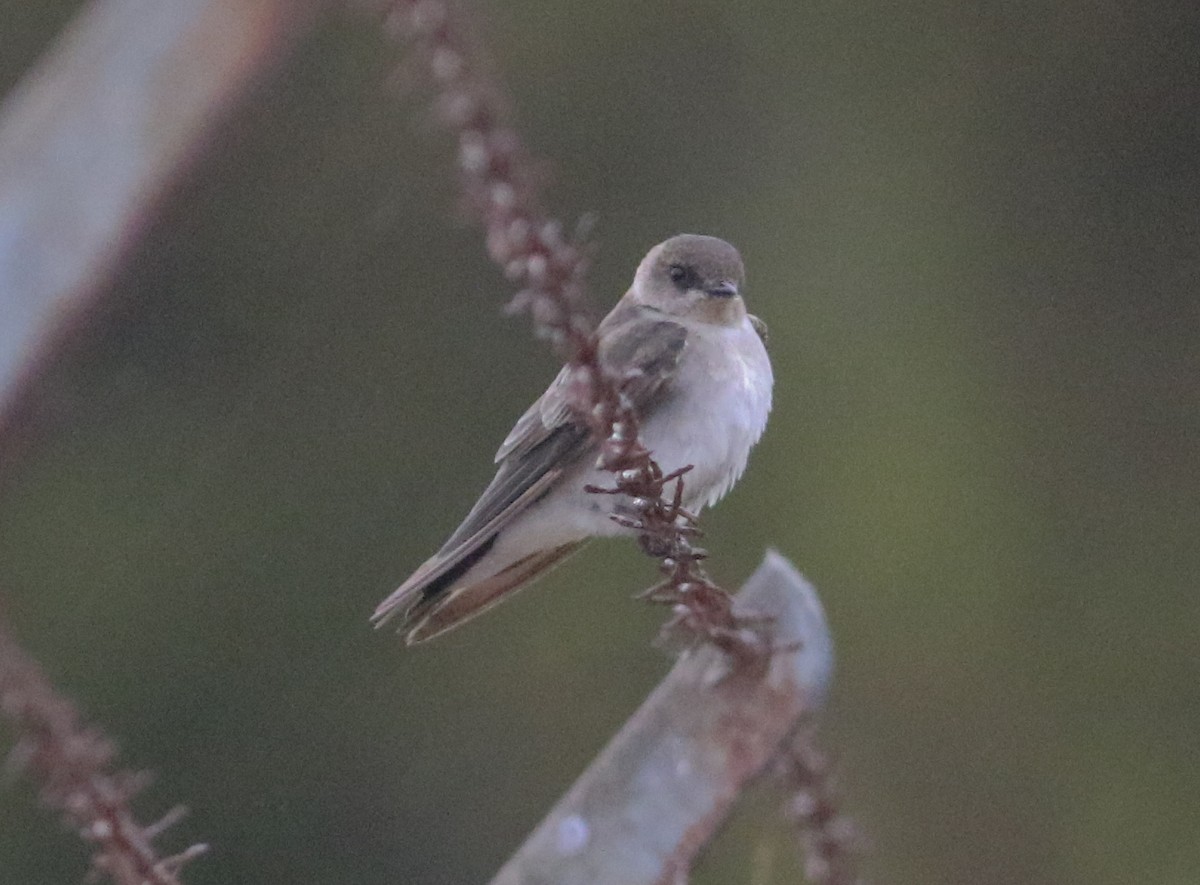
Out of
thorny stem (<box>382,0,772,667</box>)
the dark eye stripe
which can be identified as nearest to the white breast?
the dark eye stripe

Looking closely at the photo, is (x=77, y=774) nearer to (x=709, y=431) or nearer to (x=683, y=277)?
(x=709, y=431)

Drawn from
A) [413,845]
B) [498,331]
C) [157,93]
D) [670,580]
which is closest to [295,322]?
[498,331]

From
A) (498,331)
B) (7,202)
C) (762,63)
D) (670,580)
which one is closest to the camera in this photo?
(7,202)

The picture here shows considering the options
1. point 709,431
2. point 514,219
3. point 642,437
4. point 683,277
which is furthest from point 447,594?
point 514,219

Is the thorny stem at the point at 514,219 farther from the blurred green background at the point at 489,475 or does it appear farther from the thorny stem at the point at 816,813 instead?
the blurred green background at the point at 489,475

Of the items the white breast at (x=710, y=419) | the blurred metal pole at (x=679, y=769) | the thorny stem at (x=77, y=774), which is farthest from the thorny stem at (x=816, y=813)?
the white breast at (x=710, y=419)

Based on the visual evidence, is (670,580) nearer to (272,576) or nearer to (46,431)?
(46,431)
